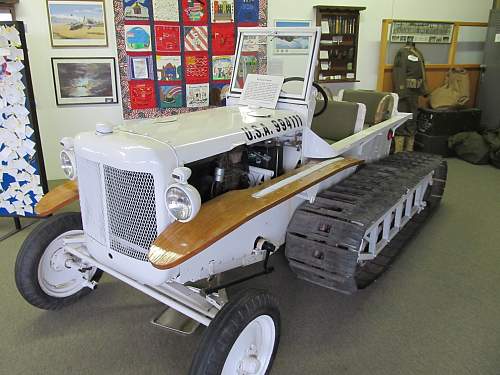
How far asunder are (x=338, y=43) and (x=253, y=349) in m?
4.96

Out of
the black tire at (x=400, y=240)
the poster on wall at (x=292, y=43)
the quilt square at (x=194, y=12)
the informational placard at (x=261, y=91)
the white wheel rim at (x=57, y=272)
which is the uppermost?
the quilt square at (x=194, y=12)

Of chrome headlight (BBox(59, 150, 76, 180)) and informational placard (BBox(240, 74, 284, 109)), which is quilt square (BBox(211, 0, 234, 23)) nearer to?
informational placard (BBox(240, 74, 284, 109))

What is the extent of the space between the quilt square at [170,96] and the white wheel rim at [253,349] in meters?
3.65

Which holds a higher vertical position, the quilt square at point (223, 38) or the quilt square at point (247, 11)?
the quilt square at point (247, 11)

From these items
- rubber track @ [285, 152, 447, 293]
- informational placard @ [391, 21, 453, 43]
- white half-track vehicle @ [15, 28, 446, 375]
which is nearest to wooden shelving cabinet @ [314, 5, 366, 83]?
informational placard @ [391, 21, 453, 43]

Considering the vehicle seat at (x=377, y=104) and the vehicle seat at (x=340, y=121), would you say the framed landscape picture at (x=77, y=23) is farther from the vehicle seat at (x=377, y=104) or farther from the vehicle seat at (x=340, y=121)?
the vehicle seat at (x=377, y=104)

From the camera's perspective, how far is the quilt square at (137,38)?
4.74 m

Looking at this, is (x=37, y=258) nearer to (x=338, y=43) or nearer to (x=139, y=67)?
(x=139, y=67)

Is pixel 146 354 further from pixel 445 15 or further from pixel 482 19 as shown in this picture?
pixel 482 19

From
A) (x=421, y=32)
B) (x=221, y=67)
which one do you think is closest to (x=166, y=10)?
(x=221, y=67)

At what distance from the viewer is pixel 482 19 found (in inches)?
285

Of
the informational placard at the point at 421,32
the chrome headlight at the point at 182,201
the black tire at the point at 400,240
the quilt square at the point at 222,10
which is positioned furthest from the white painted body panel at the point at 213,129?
the informational placard at the point at 421,32

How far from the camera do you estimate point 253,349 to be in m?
2.04

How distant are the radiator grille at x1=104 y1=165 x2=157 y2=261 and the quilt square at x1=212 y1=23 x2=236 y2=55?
357 cm
